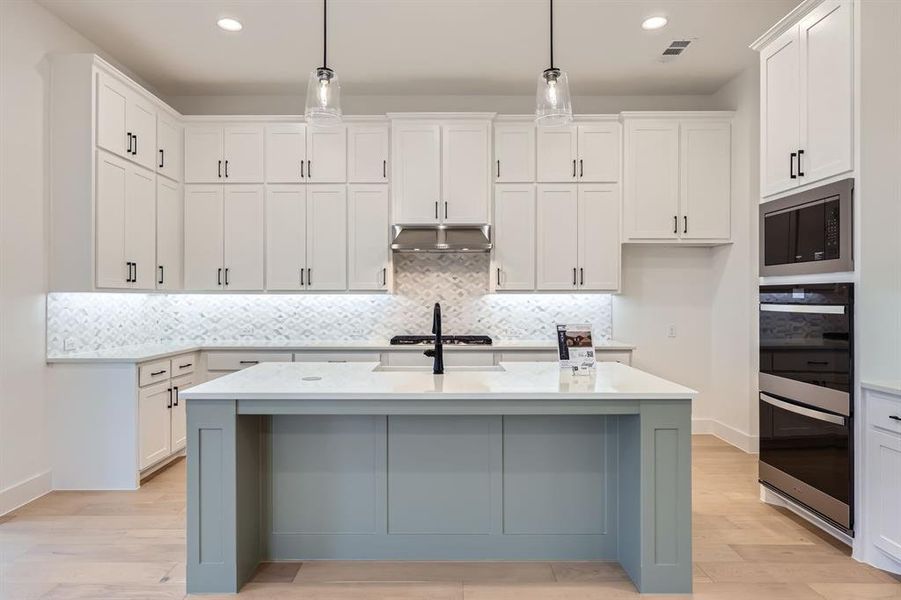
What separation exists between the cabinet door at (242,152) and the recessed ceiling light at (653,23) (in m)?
3.36

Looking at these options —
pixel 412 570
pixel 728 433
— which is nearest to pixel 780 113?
pixel 728 433

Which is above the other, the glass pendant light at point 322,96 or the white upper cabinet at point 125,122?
the white upper cabinet at point 125,122

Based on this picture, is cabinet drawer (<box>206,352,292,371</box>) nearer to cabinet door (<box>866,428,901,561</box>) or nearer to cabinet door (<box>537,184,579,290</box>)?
cabinet door (<box>537,184,579,290</box>)

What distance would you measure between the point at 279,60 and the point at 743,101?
13.2 ft

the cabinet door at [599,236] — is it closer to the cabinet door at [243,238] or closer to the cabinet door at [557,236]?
the cabinet door at [557,236]

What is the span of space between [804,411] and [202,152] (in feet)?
16.8

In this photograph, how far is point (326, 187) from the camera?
5.11 meters

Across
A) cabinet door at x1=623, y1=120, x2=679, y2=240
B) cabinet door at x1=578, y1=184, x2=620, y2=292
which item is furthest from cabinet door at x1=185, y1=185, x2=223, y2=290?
cabinet door at x1=623, y1=120, x2=679, y2=240

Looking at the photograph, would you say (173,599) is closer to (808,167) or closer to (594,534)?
(594,534)

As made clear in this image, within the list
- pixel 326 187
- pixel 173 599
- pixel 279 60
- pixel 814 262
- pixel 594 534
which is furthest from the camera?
pixel 326 187

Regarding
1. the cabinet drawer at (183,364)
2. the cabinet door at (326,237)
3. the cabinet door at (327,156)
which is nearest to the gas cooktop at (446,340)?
the cabinet door at (326,237)

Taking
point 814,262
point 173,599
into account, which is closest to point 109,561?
point 173,599

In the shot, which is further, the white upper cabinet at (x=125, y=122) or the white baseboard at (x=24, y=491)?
the white upper cabinet at (x=125, y=122)

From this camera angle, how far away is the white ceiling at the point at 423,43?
12.5 feet
